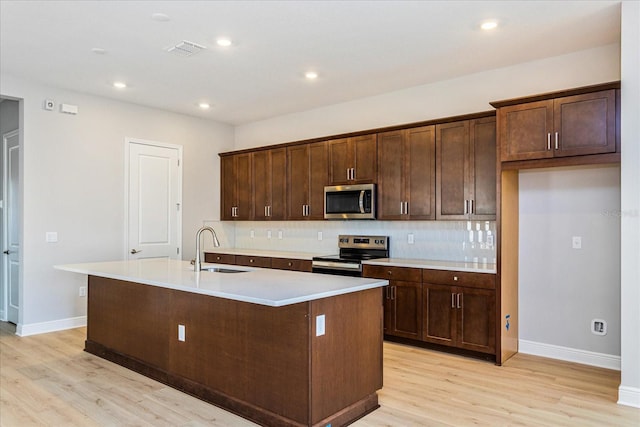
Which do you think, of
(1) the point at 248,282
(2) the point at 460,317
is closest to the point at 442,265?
(2) the point at 460,317

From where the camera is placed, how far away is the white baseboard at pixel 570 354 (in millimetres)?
3879

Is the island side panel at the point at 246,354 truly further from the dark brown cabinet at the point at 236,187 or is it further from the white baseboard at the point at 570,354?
the dark brown cabinet at the point at 236,187

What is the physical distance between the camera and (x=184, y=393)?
333 cm

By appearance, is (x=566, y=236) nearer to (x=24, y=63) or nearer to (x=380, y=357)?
(x=380, y=357)

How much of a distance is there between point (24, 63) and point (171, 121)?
216cm

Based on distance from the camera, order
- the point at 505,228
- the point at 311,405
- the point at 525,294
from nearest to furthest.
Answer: the point at 311,405 < the point at 505,228 < the point at 525,294

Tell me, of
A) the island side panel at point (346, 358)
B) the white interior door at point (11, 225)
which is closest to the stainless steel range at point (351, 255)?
the island side panel at point (346, 358)

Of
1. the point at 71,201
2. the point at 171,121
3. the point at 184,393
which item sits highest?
the point at 171,121

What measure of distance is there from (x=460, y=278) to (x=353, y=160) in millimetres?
1957

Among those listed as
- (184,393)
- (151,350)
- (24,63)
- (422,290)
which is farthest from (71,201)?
(422,290)

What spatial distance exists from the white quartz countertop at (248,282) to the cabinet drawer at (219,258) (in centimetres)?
242

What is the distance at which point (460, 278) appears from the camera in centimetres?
419

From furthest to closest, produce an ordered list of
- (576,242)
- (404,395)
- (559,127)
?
1. (576,242)
2. (559,127)
3. (404,395)

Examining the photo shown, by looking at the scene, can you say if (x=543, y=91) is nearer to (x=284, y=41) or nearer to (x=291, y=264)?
(x=284, y=41)
